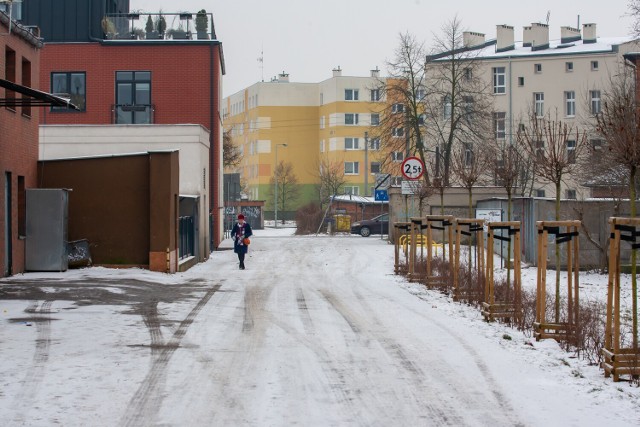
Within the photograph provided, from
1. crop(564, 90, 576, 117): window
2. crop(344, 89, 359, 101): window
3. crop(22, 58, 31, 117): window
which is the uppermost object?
crop(344, 89, 359, 101): window

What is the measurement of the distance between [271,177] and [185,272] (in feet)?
226

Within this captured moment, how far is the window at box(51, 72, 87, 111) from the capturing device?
118ft

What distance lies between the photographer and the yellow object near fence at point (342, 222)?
60094 mm

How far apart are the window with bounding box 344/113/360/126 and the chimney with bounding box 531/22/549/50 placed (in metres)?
26.8

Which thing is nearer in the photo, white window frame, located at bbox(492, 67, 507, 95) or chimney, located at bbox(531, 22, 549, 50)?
white window frame, located at bbox(492, 67, 507, 95)

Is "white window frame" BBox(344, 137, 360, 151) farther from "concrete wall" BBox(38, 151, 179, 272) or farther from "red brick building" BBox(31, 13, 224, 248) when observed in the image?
"concrete wall" BBox(38, 151, 179, 272)

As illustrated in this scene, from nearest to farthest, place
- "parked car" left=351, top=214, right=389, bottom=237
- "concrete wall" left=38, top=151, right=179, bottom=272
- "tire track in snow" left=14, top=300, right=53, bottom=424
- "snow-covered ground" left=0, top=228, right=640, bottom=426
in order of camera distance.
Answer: "snow-covered ground" left=0, top=228, right=640, bottom=426
"tire track in snow" left=14, top=300, right=53, bottom=424
"concrete wall" left=38, top=151, right=179, bottom=272
"parked car" left=351, top=214, right=389, bottom=237

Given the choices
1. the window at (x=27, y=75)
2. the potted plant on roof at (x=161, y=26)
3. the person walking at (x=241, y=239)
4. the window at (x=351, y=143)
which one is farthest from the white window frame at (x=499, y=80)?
the window at (x=27, y=75)

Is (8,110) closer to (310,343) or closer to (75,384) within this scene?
(310,343)

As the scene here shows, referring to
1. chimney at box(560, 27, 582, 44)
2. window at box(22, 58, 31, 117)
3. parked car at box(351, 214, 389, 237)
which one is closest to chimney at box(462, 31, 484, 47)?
chimney at box(560, 27, 582, 44)

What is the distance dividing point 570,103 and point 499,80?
5.30 m

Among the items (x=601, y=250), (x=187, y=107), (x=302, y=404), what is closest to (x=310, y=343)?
(x=302, y=404)

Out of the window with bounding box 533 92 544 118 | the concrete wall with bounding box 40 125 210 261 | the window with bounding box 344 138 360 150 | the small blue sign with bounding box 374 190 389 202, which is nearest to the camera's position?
the concrete wall with bounding box 40 125 210 261

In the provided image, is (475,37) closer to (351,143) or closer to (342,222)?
(342,222)
